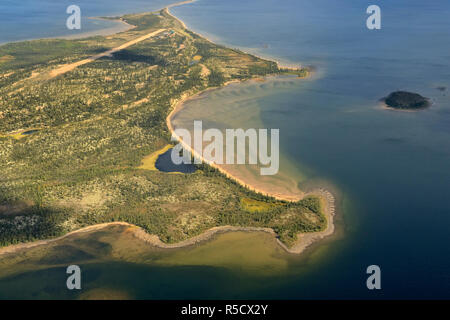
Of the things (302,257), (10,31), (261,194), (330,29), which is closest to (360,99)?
(261,194)

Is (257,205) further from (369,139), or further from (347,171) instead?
(369,139)

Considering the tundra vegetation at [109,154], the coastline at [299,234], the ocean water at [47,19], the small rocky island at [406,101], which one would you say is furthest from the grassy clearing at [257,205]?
the ocean water at [47,19]

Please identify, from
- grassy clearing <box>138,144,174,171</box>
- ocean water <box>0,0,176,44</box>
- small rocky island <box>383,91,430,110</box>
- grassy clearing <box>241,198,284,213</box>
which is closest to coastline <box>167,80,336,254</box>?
grassy clearing <box>241,198,284,213</box>

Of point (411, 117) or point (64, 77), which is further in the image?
point (64, 77)

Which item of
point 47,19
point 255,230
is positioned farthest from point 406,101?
point 47,19

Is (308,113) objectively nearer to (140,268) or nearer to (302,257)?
(302,257)

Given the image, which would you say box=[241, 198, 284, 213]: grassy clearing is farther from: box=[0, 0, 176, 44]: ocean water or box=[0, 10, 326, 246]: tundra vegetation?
box=[0, 0, 176, 44]: ocean water
